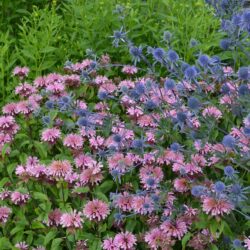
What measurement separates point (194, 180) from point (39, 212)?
588mm

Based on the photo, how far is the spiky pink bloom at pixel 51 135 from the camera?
2.27m

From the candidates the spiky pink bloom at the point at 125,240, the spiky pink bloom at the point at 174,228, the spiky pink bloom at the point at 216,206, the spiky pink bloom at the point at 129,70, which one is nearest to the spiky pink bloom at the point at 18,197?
the spiky pink bloom at the point at 125,240

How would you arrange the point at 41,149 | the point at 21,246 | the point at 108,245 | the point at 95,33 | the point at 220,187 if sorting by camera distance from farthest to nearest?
1. the point at 95,33
2. the point at 41,149
3. the point at 21,246
4. the point at 108,245
5. the point at 220,187

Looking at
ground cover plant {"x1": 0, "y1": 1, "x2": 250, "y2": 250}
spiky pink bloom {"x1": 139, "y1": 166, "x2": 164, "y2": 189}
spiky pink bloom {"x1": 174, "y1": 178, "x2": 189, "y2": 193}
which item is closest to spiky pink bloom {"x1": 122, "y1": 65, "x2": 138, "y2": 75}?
ground cover plant {"x1": 0, "y1": 1, "x2": 250, "y2": 250}

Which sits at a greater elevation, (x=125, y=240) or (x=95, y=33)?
(x=95, y=33)

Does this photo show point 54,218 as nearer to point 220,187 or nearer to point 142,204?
point 142,204

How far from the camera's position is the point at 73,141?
7.34 ft

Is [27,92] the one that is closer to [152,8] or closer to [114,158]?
[114,158]

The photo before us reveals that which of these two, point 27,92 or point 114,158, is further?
point 27,92

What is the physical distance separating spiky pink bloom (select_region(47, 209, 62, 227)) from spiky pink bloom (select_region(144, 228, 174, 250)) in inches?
12.9

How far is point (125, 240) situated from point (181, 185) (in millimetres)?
279

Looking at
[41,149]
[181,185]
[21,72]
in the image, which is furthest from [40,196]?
[21,72]

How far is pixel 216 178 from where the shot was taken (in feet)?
7.29

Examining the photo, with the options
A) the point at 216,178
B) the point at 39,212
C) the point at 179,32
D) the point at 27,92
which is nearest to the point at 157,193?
the point at 216,178
